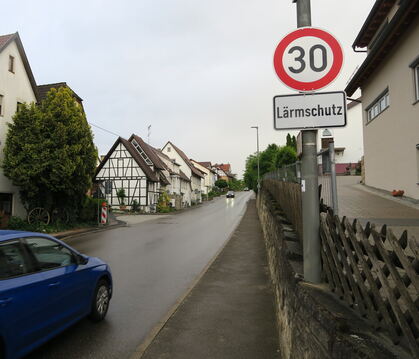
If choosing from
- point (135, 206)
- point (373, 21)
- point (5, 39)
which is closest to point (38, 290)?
point (373, 21)

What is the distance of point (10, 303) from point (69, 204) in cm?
1856

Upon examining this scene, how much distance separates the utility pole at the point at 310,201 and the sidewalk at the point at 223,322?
6.21ft

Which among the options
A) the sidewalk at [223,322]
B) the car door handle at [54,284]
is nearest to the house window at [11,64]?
the sidewalk at [223,322]

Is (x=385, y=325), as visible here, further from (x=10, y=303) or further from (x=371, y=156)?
(x=371, y=156)

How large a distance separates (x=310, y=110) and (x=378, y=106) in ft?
51.8

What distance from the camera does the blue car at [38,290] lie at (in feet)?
11.4

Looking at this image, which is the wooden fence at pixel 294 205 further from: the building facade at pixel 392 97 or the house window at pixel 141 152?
the house window at pixel 141 152

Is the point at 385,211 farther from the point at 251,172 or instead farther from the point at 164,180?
the point at 251,172

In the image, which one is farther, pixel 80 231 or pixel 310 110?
pixel 80 231

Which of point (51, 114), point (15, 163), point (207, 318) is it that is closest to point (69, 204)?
point (15, 163)

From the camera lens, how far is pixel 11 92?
18812 mm

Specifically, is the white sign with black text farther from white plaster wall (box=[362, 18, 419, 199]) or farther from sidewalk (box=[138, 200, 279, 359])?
white plaster wall (box=[362, 18, 419, 199])

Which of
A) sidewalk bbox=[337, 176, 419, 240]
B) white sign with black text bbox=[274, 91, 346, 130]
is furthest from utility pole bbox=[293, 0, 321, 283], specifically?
sidewalk bbox=[337, 176, 419, 240]

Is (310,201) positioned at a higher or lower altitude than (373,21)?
lower
